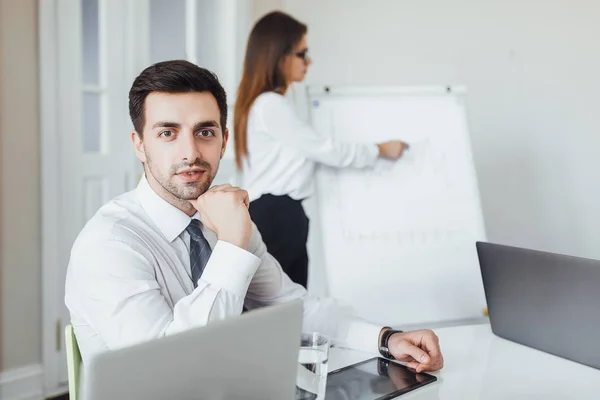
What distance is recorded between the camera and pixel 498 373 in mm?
1094

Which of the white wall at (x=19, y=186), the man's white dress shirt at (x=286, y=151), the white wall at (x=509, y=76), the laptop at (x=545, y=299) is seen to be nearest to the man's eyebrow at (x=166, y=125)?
the laptop at (x=545, y=299)

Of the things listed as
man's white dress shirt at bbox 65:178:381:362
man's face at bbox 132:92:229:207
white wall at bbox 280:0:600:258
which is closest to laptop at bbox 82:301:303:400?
man's white dress shirt at bbox 65:178:381:362

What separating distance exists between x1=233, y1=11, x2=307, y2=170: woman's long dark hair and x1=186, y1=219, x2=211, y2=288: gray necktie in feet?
3.70

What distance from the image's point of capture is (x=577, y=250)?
3.50 metres

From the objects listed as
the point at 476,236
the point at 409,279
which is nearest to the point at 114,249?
the point at 409,279

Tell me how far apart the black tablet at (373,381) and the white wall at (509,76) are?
245cm

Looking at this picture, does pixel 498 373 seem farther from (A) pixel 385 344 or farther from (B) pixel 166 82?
(B) pixel 166 82

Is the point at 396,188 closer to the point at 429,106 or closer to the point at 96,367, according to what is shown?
the point at 429,106

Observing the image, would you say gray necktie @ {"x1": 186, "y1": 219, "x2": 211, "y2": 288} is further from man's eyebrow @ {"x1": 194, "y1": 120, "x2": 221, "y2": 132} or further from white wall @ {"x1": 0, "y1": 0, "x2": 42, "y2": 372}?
white wall @ {"x1": 0, "y1": 0, "x2": 42, "y2": 372}

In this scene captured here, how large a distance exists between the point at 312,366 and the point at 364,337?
31 cm

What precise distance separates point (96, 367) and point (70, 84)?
2.06m

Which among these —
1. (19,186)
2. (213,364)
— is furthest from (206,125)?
(19,186)

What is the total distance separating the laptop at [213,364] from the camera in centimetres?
58

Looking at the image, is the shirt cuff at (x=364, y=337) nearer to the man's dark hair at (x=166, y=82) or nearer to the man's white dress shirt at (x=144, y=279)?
the man's white dress shirt at (x=144, y=279)
